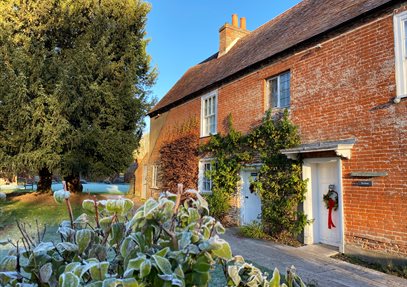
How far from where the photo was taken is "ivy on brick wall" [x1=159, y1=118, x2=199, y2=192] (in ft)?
48.2

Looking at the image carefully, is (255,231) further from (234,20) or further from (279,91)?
(234,20)

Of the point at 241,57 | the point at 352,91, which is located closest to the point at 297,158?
the point at 352,91

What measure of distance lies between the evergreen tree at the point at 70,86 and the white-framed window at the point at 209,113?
14.9 ft

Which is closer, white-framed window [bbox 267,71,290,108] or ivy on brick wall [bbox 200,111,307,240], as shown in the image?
ivy on brick wall [bbox 200,111,307,240]

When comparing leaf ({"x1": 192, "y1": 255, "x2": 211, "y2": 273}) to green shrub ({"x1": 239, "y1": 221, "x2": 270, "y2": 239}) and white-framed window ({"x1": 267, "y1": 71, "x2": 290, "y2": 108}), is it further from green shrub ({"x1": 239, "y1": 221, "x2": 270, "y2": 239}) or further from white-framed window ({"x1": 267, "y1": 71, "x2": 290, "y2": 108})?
white-framed window ({"x1": 267, "y1": 71, "x2": 290, "y2": 108})

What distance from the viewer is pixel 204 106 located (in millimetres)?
14836

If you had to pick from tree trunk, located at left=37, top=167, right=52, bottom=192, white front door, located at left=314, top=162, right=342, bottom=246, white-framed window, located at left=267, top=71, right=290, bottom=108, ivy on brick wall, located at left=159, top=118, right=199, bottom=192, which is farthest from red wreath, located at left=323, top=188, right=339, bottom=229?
tree trunk, located at left=37, top=167, right=52, bottom=192

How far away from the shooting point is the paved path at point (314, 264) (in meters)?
6.07

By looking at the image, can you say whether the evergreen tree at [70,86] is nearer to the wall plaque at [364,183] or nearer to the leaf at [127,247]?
the wall plaque at [364,183]

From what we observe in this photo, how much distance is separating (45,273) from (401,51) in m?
8.17

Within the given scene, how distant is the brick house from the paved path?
26.1 inches

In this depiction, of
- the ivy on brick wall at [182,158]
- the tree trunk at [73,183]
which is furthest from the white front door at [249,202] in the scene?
the tree trunk at [73,183]

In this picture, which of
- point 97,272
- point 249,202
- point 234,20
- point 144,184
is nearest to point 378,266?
point 249,202

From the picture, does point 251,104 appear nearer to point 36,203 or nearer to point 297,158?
point 297,158
